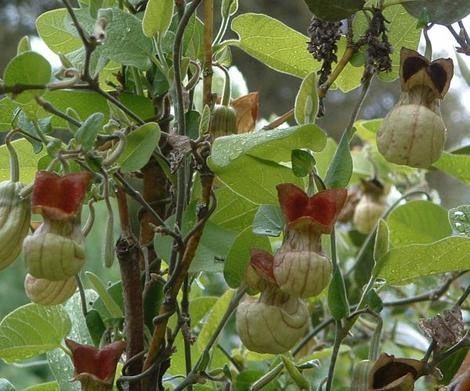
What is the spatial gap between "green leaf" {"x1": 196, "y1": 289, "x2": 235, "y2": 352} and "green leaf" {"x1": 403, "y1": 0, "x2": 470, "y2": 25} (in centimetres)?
29

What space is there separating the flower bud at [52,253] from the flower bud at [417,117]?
0.17 metres

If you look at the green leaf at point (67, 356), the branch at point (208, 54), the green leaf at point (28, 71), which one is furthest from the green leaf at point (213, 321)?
the green leaf at point (28, 71)

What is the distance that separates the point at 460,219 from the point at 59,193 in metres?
0.25

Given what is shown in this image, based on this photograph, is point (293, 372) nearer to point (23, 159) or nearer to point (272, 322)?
point (272, 322)

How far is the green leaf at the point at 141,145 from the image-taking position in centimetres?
46

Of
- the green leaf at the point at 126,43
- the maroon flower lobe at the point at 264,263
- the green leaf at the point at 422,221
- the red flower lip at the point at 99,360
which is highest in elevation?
the green leaf at the point at 126,43

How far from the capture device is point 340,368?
104 centimetres

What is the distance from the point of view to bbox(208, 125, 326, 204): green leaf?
45 cm

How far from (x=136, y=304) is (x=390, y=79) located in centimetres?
23

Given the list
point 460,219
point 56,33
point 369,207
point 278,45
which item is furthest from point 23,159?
point 369,207

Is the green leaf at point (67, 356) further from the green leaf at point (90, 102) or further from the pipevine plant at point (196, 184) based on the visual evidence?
the green leaf at point (90, 102)

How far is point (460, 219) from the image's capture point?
55 centimetres

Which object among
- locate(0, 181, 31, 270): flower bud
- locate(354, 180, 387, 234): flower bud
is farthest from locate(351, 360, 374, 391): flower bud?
locate(354, 180, 387, 234): flower bud

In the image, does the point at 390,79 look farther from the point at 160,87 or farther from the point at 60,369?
the point at 60,369
